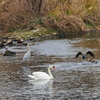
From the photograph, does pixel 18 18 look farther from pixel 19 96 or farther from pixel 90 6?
pixel 19 96

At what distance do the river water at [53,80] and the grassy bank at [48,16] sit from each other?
15231 millimetres

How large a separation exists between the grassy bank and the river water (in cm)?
1523

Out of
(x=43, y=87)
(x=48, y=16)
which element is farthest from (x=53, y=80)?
(x=48, y=16)

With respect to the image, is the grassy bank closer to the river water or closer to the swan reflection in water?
the river water

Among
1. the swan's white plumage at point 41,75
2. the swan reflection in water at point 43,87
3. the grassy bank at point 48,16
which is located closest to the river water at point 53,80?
the swan reflection in water at point 43,87

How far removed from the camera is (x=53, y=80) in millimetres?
15633


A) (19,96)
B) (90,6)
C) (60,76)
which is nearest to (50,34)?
(90,6)

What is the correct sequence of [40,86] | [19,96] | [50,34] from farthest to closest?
[50,34] < [40,86] < [19,96]

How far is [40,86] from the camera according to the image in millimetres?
14570

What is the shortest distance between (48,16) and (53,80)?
25221 mm

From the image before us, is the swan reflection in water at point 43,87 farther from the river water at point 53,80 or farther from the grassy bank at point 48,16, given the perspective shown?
the grassy bank at point 48,16

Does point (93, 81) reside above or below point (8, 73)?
below

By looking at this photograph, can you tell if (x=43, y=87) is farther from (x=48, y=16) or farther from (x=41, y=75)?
(x=48, y=16)

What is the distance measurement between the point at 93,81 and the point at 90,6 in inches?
1246
